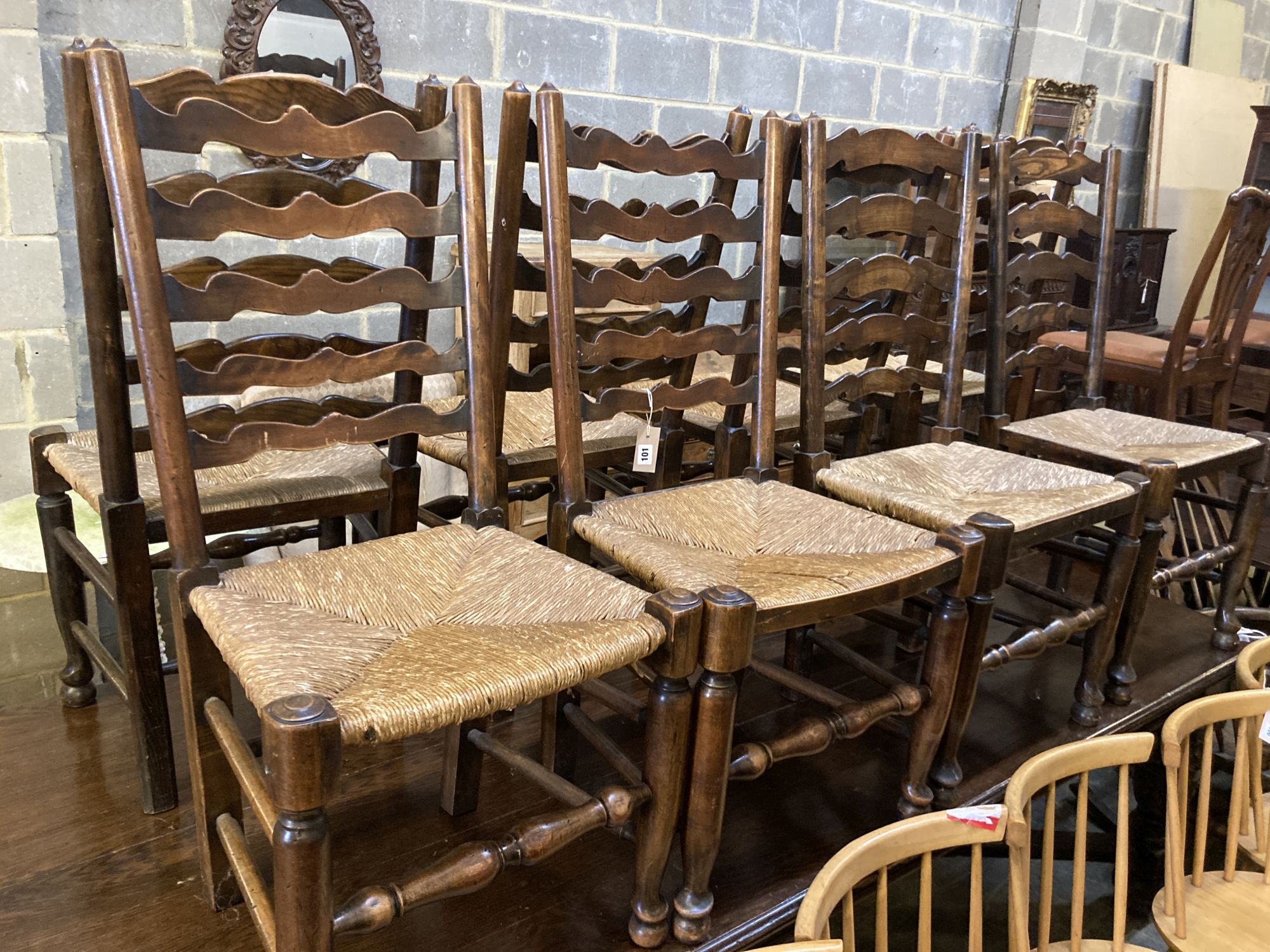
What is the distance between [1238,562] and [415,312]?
1.72m

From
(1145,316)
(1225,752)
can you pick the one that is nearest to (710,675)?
(1225,752)

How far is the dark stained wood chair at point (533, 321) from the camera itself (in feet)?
4.34

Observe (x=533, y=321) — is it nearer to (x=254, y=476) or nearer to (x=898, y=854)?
(x=254, y=476)

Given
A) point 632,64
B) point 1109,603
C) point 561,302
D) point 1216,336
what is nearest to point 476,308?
point 561,302

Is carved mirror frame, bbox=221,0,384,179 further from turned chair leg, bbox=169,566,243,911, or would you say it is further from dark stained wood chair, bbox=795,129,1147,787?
turned chair leg, bbox=169,566,243,911

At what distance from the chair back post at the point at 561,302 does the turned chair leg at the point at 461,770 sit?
286 millimetres

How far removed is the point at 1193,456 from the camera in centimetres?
181

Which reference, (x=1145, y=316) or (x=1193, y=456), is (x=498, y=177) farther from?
(x=1145, y=316)

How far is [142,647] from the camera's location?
1229mm

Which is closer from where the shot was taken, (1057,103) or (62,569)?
(62,569)

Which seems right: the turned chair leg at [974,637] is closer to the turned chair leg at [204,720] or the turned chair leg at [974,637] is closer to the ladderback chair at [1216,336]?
the turned chair leg at [204,720]

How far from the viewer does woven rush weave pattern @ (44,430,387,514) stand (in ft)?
4.21

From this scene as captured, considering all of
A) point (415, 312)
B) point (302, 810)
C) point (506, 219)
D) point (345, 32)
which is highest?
point (345, 32)

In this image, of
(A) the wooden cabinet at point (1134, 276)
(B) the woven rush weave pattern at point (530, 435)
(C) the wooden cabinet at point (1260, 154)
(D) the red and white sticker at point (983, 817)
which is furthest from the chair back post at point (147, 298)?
(C) the wooden cabinet at point (1260, 154)
